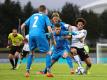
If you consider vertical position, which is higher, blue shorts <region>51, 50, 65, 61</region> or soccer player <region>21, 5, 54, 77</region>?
soccer player <region>21, 5, 54, 77</region>

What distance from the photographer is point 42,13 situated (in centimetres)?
1507

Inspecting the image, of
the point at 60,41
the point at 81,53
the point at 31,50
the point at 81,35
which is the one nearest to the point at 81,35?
the point at 81,35

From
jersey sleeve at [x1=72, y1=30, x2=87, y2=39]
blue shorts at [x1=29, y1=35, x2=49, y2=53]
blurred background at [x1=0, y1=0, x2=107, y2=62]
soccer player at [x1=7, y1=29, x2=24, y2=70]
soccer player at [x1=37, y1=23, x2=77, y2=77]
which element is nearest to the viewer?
blue shorts at [x1=29, y1=35, x2=49, y2=53]

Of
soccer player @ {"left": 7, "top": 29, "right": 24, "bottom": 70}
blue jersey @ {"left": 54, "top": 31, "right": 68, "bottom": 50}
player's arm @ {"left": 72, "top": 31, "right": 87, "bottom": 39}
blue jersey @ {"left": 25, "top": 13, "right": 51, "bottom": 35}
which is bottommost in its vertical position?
soccer player @ {"left": 7, "top": 29, "right": 24, "bottom": 70}

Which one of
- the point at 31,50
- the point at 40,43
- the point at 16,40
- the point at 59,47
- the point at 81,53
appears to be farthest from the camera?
the point at 16,40

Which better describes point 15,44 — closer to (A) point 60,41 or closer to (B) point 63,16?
(A) point 60,41

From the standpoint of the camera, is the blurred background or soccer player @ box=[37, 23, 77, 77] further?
the blurred background

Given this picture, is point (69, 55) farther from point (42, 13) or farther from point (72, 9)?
point (72, 9)

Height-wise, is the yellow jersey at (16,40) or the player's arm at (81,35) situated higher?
the player's arm at (81,35)

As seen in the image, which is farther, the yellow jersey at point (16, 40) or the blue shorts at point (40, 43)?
the yellow jersey at point (16, 40)

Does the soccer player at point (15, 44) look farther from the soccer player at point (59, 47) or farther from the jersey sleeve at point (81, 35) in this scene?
the jersey sleeve at point (81, 35)

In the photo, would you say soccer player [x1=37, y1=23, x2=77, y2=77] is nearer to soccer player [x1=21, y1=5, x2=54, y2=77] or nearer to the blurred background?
soccer player [x1=21, y1=5, x2=54, y2=77]

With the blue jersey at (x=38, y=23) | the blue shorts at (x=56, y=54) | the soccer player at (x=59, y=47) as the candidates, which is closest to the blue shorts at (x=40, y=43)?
the blue jersey at (x=38, y=23)

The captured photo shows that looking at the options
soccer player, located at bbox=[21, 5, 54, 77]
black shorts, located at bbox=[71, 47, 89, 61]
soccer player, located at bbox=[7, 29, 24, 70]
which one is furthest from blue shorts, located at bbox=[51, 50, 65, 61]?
soccer player, located at bbox=[7, 29, 24, 70]
